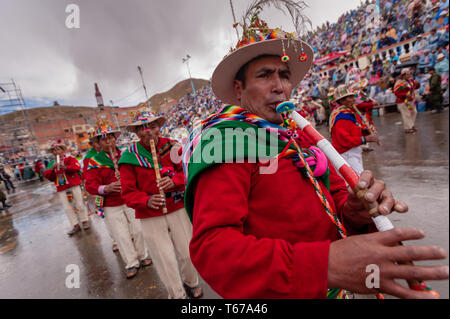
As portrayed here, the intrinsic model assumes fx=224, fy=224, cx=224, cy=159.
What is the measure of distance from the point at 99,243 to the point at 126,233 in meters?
1.86

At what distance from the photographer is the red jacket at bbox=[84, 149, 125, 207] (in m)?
3.74

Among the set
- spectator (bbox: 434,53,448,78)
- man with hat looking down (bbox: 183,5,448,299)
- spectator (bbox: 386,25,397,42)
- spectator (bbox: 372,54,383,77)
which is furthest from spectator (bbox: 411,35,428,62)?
man with hat looking down (bbox: 183,5,448,299)

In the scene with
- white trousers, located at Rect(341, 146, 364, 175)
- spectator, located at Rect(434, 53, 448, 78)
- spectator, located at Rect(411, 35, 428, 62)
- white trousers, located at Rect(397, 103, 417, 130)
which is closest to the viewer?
spectator, located at Rect(434, 53, 448, 78)

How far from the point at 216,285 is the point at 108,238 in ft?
17.4

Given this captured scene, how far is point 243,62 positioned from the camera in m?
1.44

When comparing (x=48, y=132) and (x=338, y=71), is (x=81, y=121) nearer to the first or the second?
(x=48, y=132)

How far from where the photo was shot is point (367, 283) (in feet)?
2.39

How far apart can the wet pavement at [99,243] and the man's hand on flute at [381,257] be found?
0.23 m

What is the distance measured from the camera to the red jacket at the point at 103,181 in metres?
3.74

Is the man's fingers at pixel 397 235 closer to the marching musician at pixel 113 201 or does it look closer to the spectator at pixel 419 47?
the marching musician at pixel 113 201

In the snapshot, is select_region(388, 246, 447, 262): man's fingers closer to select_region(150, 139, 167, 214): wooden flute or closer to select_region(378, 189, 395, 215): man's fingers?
select_region(378, 189, 395, 215): man's fingers

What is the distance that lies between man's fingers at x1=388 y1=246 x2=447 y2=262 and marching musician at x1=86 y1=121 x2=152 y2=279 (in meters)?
3.64

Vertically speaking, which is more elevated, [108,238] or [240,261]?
[240,261]
